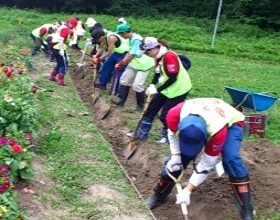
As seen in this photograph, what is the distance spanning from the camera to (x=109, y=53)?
1156 cm

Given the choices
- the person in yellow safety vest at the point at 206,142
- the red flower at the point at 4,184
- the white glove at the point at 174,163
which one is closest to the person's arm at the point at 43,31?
the person in yellow safety vest at the point at 206,142

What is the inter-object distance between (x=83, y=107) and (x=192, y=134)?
5880 millimetres

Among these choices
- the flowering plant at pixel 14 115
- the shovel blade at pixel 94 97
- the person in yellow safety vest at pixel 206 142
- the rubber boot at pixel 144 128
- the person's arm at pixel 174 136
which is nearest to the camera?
the person in yellow safety vest at pixel 206 142

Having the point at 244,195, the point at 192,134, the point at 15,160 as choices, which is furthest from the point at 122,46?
the point at 192,134

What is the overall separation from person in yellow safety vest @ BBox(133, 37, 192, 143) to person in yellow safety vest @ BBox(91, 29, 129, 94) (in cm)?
295

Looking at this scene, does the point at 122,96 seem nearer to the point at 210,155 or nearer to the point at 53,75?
the point at 53,75

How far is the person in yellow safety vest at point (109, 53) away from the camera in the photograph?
11305mm

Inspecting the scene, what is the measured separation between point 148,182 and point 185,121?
2.44 metres

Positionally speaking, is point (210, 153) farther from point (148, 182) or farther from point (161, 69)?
point (161, 69)

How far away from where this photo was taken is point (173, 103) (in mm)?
8023

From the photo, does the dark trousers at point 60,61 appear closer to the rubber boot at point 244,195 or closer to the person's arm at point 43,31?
the person's arm at point 43,31

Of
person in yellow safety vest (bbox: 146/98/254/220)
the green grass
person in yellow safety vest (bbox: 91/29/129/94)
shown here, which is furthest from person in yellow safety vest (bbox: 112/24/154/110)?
person in yellow safety vest (bbox: 146/98/254/220)

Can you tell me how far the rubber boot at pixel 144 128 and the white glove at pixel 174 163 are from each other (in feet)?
9.00

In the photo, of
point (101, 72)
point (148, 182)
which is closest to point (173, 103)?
point (148, 182)
